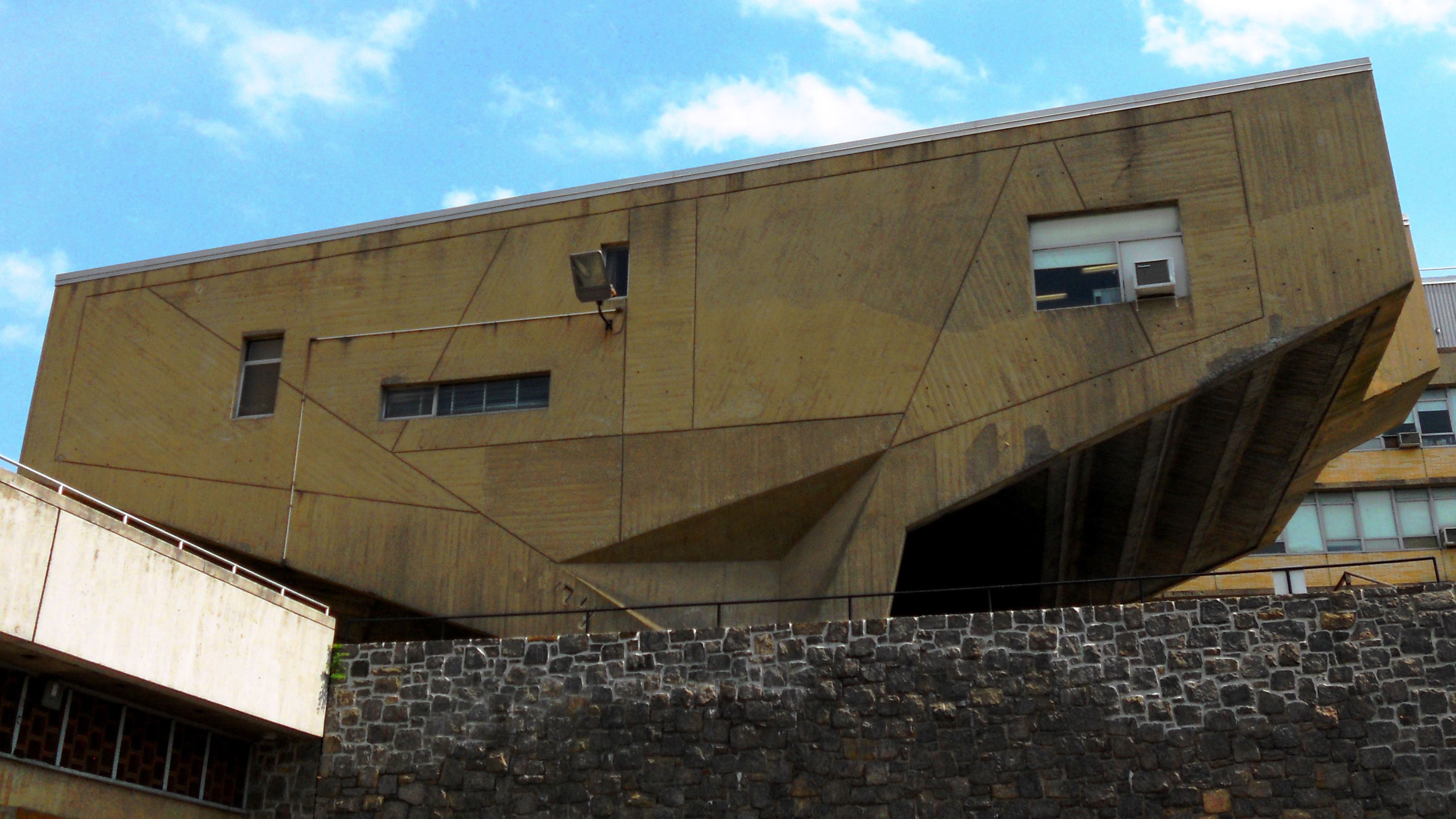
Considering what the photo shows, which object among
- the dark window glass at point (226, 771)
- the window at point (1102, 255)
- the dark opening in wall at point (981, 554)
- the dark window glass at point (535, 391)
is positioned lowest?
the dark window glass at point (226, 771)

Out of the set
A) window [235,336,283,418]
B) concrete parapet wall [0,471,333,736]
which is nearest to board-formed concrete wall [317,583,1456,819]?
concrete parapet wall [0,471,333,736]

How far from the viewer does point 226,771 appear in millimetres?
17094

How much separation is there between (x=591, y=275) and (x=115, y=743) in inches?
346

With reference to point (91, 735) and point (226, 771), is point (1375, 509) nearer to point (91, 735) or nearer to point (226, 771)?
point (226, 771)

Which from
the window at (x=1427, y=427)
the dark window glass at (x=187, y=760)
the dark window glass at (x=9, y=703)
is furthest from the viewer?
the window at (x=1427, y=427)

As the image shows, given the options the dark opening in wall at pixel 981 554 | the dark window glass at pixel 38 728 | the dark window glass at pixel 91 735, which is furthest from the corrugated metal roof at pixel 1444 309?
the dark window glass at pixel 38 728

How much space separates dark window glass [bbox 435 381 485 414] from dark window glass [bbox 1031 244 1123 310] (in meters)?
8.35

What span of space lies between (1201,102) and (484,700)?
40.6 ft

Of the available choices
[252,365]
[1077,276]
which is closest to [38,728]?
[252,365]

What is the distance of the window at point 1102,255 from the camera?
18.7 meters

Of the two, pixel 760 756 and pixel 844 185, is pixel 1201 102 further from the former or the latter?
pixel 760 756

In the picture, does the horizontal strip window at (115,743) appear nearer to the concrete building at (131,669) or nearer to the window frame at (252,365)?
the concrete building at (131,669)

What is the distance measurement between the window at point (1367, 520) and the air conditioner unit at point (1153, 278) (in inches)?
649

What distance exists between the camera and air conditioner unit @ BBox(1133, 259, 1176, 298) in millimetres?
18344
